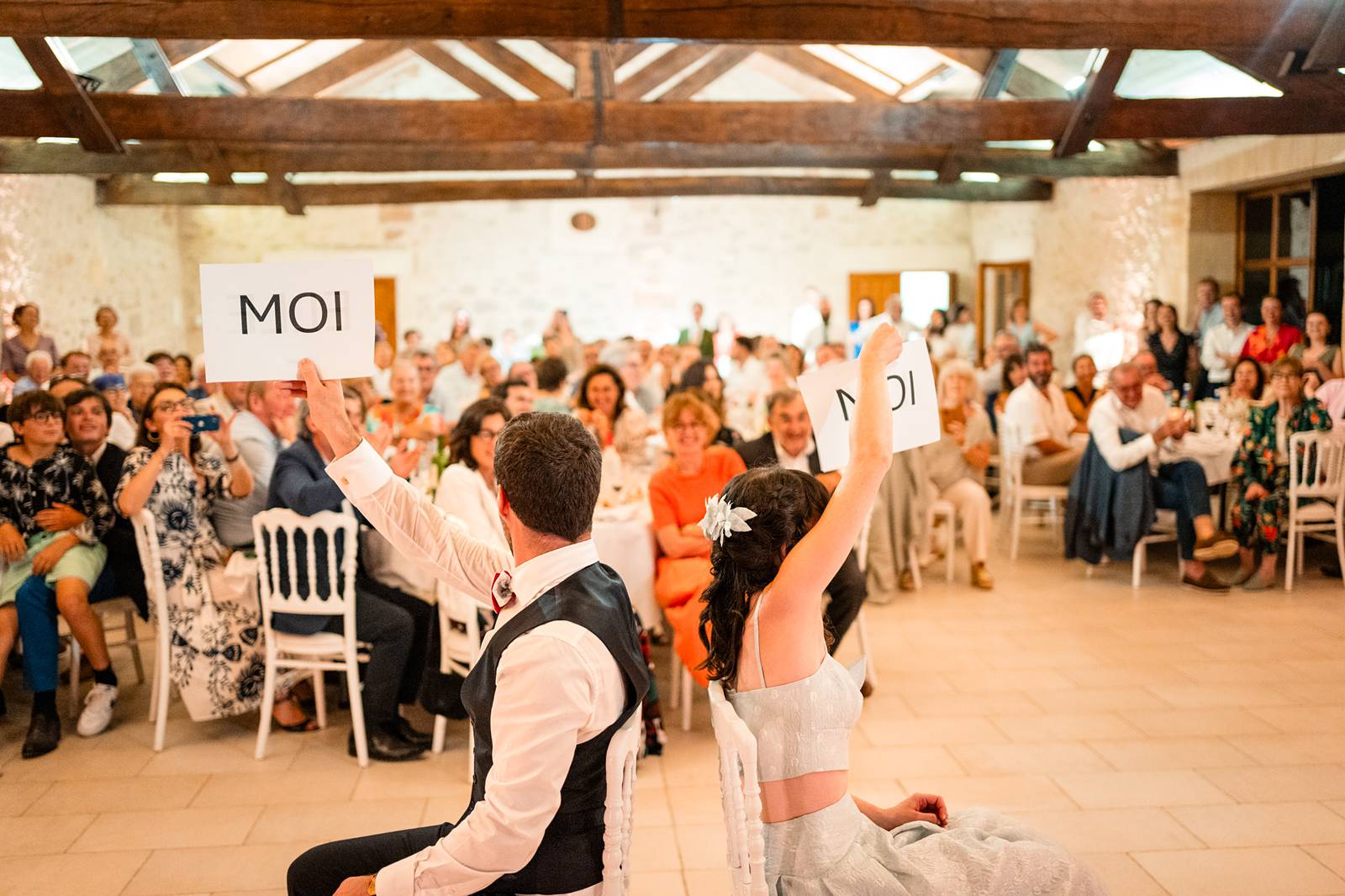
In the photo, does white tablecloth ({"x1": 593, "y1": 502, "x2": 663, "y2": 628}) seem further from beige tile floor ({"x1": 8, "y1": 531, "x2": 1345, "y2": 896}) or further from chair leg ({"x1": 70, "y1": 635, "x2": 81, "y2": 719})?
chair leg ({"x1": 70, "y1": 635, "x2": 81, "y2": 719})

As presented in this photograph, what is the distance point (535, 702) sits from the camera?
149cm

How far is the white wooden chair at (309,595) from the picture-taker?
3.61 m

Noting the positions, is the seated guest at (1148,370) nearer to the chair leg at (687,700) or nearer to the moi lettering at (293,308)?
the chair leg at (687,700)

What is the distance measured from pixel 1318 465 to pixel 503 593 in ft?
17.5

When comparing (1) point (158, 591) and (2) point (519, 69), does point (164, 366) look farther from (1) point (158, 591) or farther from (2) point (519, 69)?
(1) point (158, 591)

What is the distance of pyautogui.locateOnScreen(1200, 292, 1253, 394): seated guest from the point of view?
8609 millimetres

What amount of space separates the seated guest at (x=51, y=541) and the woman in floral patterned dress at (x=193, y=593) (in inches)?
10.5

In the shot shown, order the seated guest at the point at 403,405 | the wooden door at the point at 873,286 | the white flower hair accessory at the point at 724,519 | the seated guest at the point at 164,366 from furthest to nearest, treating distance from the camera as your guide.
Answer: the wooden door at the point at 873,286 < the seated guest at the point at 164,366 < the seated guest at the point at 403,405 < the white flower hair accessory at the point at 724,519

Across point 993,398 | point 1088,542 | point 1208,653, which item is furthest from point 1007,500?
point 1208,653

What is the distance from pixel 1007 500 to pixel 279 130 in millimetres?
5327

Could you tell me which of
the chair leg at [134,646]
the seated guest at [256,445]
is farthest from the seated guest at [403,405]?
the chair leg at [134,646]

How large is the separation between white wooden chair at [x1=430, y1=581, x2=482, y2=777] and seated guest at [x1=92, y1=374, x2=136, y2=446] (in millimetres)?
3075

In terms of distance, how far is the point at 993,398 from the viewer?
9656 mm

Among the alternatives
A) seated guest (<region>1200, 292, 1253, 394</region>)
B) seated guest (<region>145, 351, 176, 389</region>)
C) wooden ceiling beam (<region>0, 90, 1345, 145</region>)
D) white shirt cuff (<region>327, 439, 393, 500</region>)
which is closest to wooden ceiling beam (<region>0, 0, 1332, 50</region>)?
wooden ceiling beam (<region>0, 90, 1345, 145</region>)
